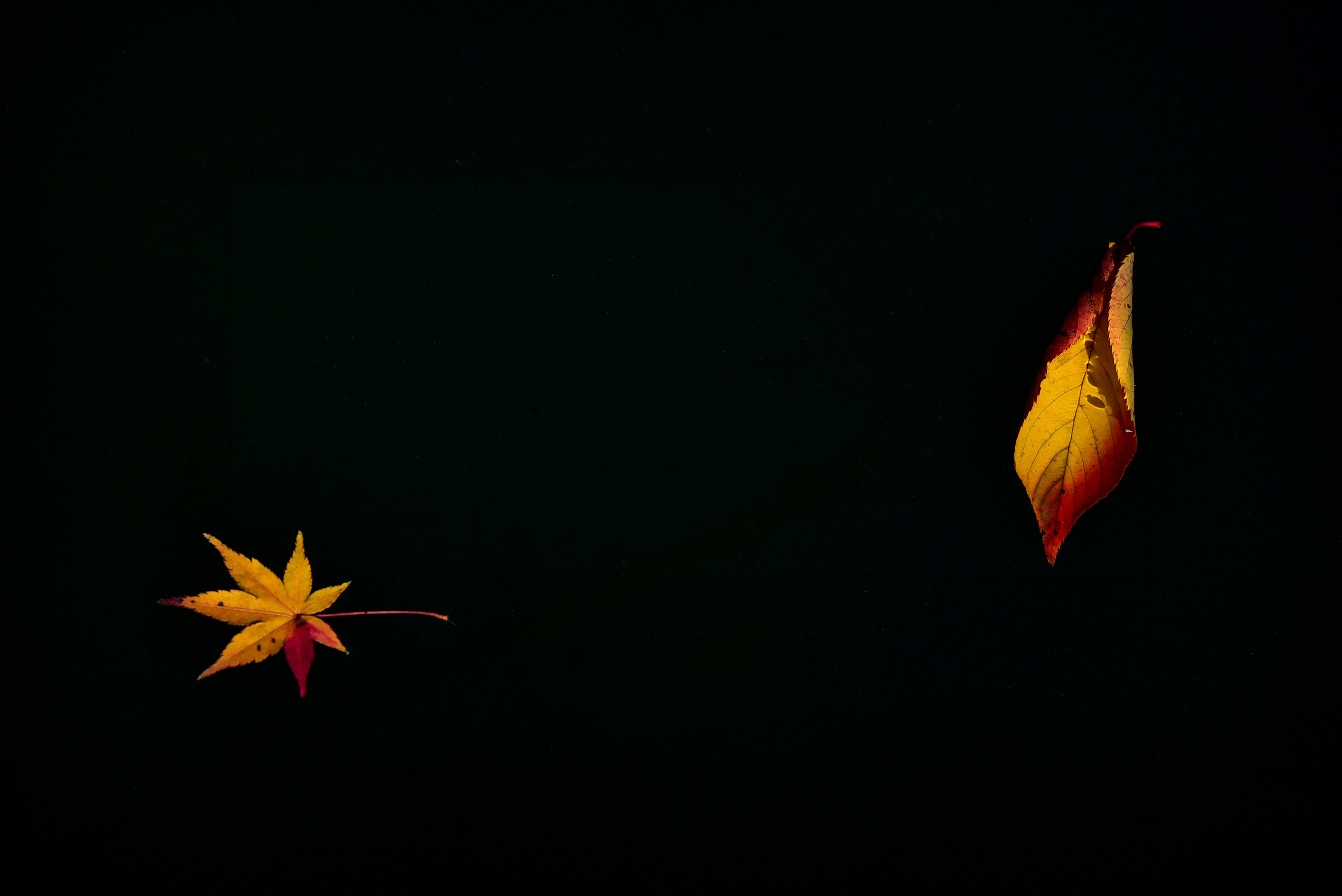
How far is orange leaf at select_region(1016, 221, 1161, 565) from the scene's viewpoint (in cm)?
39

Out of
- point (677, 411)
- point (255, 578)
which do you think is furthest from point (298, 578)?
point (677, 411)

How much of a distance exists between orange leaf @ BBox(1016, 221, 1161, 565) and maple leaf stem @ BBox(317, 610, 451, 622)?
0.42m

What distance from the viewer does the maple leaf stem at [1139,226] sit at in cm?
42

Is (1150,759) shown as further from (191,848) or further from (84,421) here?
(84,421)

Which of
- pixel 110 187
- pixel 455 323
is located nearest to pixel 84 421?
pixel 110 187

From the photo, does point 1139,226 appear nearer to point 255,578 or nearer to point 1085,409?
point 1085,409

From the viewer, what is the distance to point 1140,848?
0.46 m

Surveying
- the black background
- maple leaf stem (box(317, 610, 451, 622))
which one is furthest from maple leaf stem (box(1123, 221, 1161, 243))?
maple leaf stem (box(317, 610, 451, 622))

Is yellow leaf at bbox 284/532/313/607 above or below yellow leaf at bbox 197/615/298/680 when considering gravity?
above

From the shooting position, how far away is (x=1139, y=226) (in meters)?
0.42

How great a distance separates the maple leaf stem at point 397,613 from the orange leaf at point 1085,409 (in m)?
0.42

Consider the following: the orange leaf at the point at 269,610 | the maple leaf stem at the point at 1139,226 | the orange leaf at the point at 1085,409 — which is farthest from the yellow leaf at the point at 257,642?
the maple leaf stem at the point at 1139,226

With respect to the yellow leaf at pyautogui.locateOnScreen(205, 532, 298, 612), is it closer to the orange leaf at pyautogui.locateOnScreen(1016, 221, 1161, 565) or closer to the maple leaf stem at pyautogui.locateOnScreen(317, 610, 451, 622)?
the maple leaf stem at pyautogui.locateOnScreen(317, 610, 451, 622)

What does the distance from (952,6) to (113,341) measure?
0.66 metres
